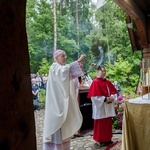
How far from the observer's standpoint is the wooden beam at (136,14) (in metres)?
3.10

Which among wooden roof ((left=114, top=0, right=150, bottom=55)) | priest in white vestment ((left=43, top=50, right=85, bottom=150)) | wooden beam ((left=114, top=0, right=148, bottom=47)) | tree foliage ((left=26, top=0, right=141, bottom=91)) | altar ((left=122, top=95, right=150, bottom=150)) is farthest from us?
tree foliage ((left=26, top=0, right=141, bottom=91))

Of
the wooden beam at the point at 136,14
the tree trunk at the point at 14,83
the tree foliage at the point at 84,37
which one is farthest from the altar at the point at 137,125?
the tree foliage at the point at 84,37

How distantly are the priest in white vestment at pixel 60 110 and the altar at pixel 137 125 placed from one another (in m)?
0.67

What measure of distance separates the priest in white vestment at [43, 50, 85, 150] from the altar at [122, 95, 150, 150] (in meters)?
0.67

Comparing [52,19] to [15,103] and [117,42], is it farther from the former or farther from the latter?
[15,103]

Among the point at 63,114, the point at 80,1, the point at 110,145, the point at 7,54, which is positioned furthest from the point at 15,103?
the point at 80,1

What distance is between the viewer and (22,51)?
2.48ft

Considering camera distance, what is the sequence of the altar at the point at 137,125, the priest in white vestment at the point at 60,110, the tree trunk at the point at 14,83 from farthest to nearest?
the priest in white vestment at the point at 60,110
the altar at the point at 137,125
the tree trunk at the point at 14,83

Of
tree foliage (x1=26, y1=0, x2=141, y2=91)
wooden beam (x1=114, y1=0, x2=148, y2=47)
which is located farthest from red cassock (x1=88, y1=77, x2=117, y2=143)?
tree foliage (x1=26, y1=0, x2=141, y2=91)

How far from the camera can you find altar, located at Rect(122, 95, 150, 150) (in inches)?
87.3

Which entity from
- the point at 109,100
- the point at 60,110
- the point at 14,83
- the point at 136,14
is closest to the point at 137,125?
the point at 60,110

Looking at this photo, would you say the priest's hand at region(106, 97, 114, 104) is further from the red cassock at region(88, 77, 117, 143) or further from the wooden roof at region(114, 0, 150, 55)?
the wooden roof at region(114, 0, 150, 55)

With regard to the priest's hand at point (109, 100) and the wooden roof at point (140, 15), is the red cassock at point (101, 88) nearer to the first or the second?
the priest's hand at point (109, 100)

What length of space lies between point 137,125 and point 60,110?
89 cm
